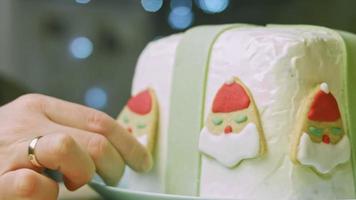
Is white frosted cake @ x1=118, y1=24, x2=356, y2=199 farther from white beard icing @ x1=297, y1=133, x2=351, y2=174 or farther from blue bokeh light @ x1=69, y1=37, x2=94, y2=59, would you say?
blue bokeh light @ x1=69, y1=37, x2=94, y2=59

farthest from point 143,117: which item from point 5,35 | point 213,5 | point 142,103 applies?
point 5,35

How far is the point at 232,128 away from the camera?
2.67 ft

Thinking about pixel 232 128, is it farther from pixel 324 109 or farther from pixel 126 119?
pixel 126 119

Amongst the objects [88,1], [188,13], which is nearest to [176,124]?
[188,13]

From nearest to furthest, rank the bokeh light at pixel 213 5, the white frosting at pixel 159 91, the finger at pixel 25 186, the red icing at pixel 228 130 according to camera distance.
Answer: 1. the finger at pixel 25 186
2. the red icing at pixel 228 130
3. the white frosting at pixel 159 91
4. the bokeh light at pixel 213 5

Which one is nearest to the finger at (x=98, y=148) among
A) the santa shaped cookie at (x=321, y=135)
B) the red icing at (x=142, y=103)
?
the red icing at (x=142, y=103)

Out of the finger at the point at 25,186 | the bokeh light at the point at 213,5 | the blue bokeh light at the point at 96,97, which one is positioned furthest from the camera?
the blue bokeh light at the point at 96,97

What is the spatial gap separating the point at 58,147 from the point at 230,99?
23 cm

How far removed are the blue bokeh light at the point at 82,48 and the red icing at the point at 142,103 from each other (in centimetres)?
120

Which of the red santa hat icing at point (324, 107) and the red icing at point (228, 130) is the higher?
the red santa hat icing at point (324, 107)

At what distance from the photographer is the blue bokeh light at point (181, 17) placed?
6.45 feet

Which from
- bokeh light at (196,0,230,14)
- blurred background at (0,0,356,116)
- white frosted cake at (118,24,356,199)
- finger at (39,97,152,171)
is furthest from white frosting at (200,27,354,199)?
blurred background at (0,0,356,116)

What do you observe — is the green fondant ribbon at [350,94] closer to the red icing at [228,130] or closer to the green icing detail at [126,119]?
the red icing at [228,130]

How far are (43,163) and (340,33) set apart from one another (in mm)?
410
